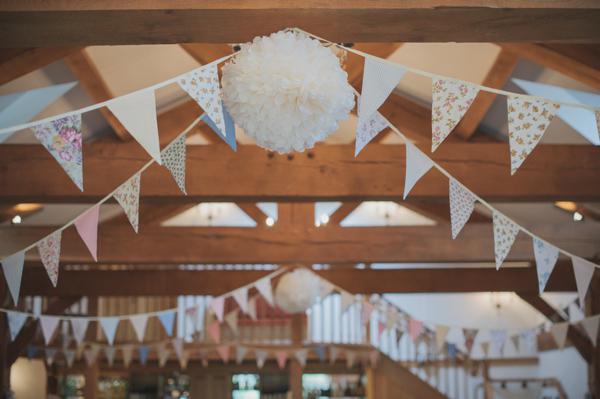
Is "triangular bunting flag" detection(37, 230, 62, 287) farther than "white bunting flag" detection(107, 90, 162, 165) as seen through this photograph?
Yes

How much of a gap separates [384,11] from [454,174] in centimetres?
199

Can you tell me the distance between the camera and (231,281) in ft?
20.9

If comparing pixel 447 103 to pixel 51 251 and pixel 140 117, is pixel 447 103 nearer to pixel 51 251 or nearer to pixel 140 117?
pixel 140 117

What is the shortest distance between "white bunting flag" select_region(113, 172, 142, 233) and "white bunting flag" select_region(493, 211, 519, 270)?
1.69 m

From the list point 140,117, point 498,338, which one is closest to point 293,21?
point 140,117

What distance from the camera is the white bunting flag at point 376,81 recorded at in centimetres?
206

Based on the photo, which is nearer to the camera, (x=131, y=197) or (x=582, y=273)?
(x=131, y=197)

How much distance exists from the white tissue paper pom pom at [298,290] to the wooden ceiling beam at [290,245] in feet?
2.50

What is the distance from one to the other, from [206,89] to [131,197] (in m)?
0.96

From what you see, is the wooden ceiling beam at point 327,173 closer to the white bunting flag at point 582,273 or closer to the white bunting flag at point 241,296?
the white bunting flag at point 582,273

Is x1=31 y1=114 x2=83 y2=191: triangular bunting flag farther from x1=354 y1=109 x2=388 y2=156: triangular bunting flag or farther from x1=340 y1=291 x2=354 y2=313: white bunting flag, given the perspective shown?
x1=340 y1=291 x2=354 y2=313: white bunting flag

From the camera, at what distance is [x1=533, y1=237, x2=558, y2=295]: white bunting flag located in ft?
10.7

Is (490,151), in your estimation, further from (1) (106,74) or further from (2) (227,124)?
(1) (106,74)

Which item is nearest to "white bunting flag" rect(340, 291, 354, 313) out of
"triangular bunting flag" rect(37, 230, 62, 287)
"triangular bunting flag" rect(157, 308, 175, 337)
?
"triangular bunting flag" rect(157, 308, 175, 337)
